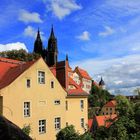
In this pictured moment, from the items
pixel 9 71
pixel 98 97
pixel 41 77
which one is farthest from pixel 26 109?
pixel 98 97

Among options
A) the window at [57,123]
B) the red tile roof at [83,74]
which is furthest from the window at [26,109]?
the red tile roof at [83,74]

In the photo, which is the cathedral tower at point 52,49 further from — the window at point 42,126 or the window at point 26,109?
the window at point 26,109

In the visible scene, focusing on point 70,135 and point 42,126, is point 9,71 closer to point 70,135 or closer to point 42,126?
point 42,126

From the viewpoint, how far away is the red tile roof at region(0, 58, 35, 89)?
100 ft

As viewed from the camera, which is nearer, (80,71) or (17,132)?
(17,132)

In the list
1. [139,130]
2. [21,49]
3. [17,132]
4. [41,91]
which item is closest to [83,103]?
[41,91]

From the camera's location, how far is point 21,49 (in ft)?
213

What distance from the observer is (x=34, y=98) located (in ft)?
104

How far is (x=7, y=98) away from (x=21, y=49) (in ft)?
121

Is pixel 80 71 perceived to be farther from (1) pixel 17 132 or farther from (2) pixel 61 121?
(1) pixel 17 132

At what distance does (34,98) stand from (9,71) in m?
4.55

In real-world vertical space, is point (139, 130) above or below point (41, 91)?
below

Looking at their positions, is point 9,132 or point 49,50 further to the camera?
point 49,50

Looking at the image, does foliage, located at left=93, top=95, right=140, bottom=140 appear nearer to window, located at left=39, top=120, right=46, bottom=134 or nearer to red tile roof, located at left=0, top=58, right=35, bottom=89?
window, located at left=39, top=120, right=46, bottom=134
